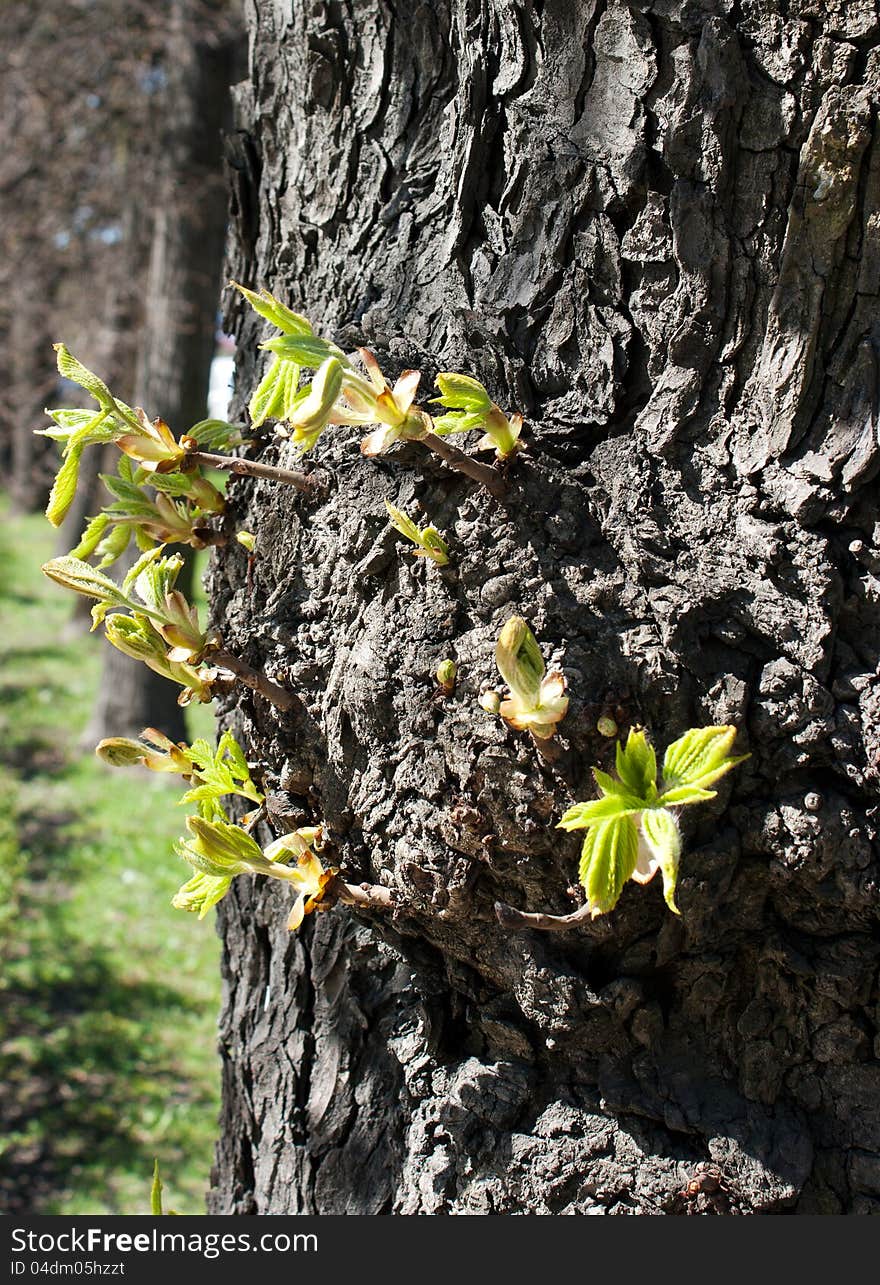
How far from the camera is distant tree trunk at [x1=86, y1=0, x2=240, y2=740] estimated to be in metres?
5.89

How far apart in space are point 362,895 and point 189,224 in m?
5.65

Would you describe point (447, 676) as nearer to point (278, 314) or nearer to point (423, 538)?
point (423, 538)

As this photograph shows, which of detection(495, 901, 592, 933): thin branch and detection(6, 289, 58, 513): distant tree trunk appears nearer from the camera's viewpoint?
detection(495, 901, 592, 933): thin branch

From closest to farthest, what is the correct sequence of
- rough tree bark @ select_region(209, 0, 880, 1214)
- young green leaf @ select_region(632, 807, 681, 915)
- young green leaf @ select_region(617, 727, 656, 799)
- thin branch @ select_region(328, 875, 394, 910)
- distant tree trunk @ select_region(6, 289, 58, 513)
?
young green leaf @ select_region(632, 807, 681, 915), young green leaf @ select_region(617, 727, 656, 799), rough tree bark @ select_region(209, 0, 880, 1214), thin branch @ select_region(328, 875, 394, 910), distant tree trunk @ select_region(6, 289, 58, 513)

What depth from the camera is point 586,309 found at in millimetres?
1175

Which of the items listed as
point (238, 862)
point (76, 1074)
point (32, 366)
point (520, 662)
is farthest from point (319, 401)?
point (32, 366)

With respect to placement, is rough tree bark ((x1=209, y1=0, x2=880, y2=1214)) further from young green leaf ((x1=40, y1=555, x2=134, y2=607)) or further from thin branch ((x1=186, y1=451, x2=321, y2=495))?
young green leaf ((x1=40, y1=555, x2=134, y2=607))

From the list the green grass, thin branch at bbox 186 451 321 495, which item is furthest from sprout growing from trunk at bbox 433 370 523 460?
the green grass

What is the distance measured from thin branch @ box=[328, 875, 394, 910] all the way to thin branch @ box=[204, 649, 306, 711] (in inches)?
8.2

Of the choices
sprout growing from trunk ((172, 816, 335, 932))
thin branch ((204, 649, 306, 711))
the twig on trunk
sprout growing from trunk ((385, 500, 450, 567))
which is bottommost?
sprout growing from trunk ((172, 816, 335, 932))

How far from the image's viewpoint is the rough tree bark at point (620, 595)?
1080 millimetres

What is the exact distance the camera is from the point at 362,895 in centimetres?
121

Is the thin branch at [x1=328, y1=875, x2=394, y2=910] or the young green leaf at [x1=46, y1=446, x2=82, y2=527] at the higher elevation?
the young green leaf at [x1=46, y1=446, x2=82, y2=527]

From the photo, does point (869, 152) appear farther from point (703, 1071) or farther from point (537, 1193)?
point (537, 1193)
